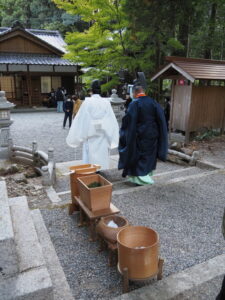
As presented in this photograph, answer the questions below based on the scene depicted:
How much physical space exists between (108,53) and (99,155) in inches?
250

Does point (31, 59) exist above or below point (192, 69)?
above

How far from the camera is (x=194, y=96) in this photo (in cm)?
882

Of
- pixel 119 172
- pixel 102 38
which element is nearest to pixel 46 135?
pixel 102 38

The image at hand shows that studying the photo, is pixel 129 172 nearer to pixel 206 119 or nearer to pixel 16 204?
pixel 16 204

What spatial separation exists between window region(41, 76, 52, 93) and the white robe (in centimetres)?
1687

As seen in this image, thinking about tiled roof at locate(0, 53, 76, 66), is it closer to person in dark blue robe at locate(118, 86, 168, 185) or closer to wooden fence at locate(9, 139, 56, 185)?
wooden fence at locate(9, 139, 56, 185)

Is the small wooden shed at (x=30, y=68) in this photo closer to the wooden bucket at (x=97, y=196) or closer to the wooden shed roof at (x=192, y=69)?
the wooden shed roof at (x=192, y=69)

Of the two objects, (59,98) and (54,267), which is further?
(59,98)

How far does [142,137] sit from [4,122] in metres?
4.73

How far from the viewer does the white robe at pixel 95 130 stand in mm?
5109

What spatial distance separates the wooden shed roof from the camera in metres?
8.31

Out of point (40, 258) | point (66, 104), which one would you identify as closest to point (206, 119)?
point (66, 104)

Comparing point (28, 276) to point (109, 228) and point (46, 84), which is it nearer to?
point (109, 228)

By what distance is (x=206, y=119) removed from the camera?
9398 millimetres
